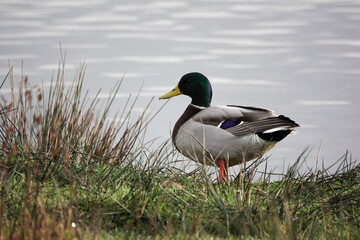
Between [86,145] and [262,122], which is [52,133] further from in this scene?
[262,122]

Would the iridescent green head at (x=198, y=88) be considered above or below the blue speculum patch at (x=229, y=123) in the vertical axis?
above

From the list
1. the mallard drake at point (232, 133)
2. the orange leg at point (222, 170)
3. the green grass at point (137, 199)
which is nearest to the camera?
the green grass at point (137, 199)

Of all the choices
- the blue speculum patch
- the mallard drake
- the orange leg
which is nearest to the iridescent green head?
the mallard drake

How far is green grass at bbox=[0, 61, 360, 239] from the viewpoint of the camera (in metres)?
3.81

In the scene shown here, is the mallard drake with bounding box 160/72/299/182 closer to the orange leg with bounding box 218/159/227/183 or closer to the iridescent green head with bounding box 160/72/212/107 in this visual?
the orange leg with bounding box 218/159/227/183

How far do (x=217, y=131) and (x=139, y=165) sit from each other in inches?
40.8

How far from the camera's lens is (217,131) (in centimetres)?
584

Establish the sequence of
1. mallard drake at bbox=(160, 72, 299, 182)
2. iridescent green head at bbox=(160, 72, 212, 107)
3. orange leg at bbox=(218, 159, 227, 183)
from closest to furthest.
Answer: orange leg at bbox=(218, 159, 227, 183) < mallard drake at bbox=(160, 72, 299, 182) < iridescent green head at bbox=(160, 72, 212, 107)

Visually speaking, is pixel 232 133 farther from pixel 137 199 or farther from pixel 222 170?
pixel 137 199

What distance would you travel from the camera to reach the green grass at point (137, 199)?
3.81 meters

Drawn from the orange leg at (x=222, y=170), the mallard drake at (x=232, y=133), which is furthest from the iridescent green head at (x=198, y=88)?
the orange leg at (x=222, y=170)

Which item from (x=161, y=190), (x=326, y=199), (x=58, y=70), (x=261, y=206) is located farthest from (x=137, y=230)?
(x=58, y=70)

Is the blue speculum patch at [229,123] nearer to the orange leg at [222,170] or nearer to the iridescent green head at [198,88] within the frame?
the orange leg at [222,170]

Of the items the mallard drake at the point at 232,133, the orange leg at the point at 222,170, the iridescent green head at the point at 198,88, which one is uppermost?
the iridescent green head at the point at 198,88
